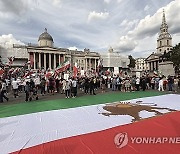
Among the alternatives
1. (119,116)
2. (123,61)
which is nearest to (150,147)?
(119,116)

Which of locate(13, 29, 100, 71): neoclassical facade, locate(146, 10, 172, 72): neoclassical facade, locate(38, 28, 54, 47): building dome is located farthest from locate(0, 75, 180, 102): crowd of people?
locate(146, 10, 172, 72): neoclassical facade

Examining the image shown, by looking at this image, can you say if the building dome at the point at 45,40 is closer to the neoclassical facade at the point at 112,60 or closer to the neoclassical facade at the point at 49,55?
the neoclassical facade at the point at 49,55

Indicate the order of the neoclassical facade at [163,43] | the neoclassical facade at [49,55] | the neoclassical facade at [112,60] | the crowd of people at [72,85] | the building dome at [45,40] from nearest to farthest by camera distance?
1. the crowd of people at [72,85]
2. the neoclassical facade at [49,55]
3. the building dome at [45,40]
4. the neoclassical facade at [112,60]
5. the neoclassical facade at [163,43]

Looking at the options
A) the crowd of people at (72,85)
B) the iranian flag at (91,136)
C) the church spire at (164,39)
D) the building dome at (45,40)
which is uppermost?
the church spire at (164,39)

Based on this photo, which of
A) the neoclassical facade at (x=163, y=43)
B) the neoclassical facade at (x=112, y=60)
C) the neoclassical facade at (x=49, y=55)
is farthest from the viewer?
the neoclassical facade at (x=163, y=43)

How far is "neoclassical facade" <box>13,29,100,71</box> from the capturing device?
80438 mm

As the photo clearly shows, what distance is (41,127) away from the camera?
6.93 meters

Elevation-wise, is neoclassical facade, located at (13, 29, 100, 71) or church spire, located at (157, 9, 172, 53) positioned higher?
church spire, located at (157, 9, 172, 53)

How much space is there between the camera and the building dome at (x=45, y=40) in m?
Result: 87.4

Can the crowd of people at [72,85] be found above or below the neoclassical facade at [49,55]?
below

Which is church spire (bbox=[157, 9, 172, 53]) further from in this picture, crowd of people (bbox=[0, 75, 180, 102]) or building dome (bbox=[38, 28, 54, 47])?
crowd of people (bbox=[0, 75, 180, 102])

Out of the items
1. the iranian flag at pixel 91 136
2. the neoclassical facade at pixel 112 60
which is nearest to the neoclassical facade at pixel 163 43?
the neoclassical facade at pixel 112 60

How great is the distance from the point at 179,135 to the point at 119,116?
314cm

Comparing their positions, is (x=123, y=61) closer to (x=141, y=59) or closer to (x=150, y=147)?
(x=141, y=59)
